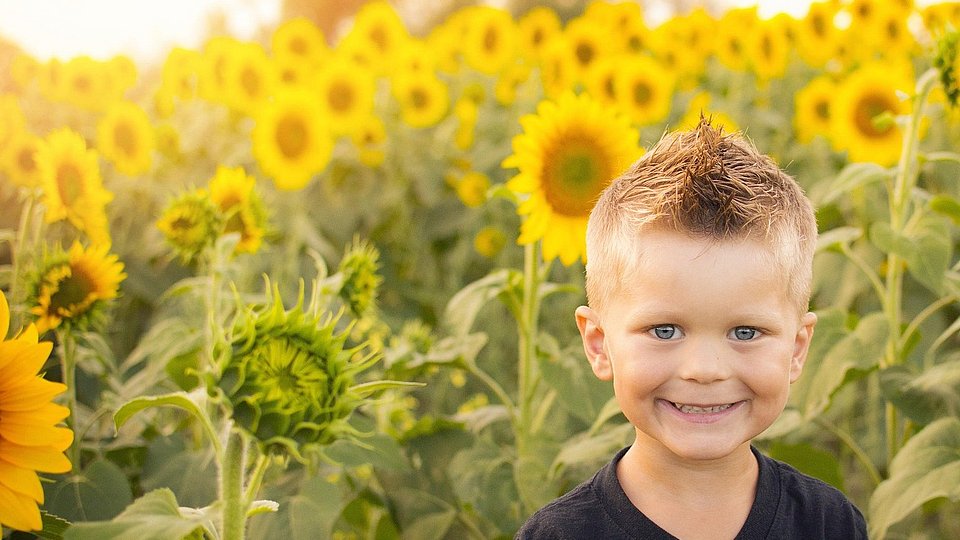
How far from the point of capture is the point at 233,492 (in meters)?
1.29

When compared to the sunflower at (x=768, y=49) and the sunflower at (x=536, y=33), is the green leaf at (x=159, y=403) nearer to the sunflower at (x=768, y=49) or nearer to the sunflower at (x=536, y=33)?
the sunflower at (x=768, y=49)

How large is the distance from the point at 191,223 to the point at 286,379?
1.00 metres

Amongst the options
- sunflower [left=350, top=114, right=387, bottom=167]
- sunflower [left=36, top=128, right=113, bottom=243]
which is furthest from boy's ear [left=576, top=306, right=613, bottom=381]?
sunflower [left=350, top=114, right=387, bottom=167]

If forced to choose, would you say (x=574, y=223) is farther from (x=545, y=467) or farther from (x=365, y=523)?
(x=365, y=523)

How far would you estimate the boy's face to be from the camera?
1244 millimetres

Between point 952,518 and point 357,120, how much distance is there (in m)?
2.34

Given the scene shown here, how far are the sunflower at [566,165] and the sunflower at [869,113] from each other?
1375mm

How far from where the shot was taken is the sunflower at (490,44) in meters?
4.92

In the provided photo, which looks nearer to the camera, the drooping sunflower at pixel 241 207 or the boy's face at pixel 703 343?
the boy's face at pixel 703 343

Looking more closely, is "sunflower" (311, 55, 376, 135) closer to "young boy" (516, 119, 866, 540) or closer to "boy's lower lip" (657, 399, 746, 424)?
→ "young boy" (516, 119, 866, 540)

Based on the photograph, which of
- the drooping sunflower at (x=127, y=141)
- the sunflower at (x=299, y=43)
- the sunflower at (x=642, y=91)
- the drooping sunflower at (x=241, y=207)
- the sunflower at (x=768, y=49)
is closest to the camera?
the drooping sunflower at (x=241, y=207)

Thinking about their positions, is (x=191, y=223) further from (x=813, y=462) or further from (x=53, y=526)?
(x=813, y=462)

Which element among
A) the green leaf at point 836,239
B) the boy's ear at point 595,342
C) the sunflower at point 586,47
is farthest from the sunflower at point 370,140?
the boy's ear at point 595,342

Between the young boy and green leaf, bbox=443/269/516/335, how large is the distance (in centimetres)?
64
